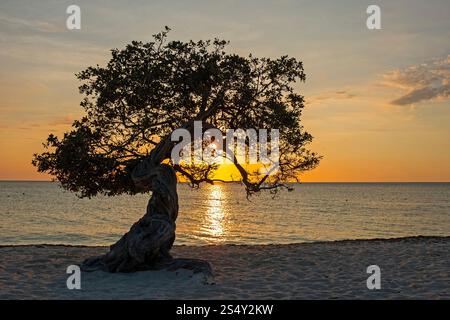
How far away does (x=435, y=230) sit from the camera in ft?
227

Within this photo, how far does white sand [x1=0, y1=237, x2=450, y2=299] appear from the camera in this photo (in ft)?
48.2

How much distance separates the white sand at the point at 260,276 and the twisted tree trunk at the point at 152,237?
0.53 meters

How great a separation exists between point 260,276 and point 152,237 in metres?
4.41

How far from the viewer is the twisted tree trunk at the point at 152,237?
17.2 m

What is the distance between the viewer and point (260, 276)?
1767 centimetres

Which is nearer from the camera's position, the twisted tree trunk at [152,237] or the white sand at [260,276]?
the white sand at [260,276]

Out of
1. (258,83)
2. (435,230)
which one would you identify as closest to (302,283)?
(258,83)

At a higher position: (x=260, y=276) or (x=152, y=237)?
(x=152, y=237)

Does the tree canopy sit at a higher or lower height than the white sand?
higher

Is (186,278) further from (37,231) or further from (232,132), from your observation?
(37,231)

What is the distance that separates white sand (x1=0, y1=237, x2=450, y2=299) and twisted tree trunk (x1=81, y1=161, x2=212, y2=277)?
1.74 ft

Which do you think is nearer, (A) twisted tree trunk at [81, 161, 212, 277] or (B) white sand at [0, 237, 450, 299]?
(B) white sand at [0, 237, 450, 299]
